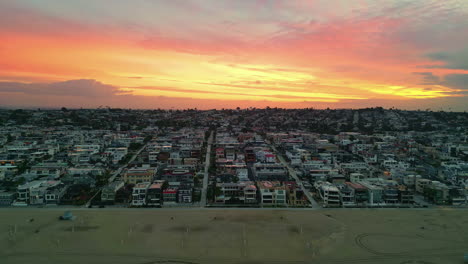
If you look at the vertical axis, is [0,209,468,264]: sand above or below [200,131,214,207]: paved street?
below

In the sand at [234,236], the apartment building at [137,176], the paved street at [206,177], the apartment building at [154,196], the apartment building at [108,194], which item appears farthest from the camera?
the apartment building at [137,176]

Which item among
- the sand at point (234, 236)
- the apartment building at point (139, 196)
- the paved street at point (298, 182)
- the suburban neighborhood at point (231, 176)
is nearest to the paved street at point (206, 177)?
the suburban neighborhood at point (231, 176)

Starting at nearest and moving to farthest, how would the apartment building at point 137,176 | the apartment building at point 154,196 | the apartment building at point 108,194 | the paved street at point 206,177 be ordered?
the apartment building at point 154,196, the apartment building at point 108,194, the paved street at point 206,177, the apartment building at point 137,176

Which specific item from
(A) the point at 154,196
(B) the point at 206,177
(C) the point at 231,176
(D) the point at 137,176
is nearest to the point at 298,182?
(C) the point at 231,176

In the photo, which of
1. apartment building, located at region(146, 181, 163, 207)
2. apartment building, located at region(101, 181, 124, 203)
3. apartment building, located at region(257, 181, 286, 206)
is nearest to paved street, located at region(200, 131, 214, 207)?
apartment building, located at region(146, 181, 163, 207)

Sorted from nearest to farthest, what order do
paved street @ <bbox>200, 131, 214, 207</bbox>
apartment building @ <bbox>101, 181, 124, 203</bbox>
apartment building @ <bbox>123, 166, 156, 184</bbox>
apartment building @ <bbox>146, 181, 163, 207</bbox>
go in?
1. apartment building @ <bbox>146, 181, 163, 207</bbox>
2. apartment building @ <bbox>101, 181, 124, 203</bbox>
3. paved street @ <bbox>200, 131, 214, 207</bbox>
4. apartment building @ <bbox>123, 166, 156, 184</bbox>

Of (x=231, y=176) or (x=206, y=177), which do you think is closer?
(x=231, y=176)

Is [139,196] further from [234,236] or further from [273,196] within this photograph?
[273,196]

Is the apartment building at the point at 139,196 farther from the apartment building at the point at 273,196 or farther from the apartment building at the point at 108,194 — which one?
the apartment building at the point at 273,196

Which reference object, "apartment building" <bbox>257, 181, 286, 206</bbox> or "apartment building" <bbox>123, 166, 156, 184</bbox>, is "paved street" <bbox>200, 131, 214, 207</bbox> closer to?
"apartment building" <bbox>257, 181, 286, 206</bbox>
